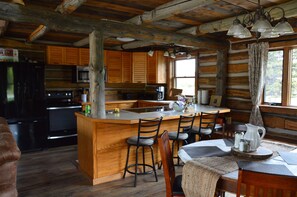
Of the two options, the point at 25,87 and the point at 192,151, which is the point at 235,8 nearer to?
the point at 192,151

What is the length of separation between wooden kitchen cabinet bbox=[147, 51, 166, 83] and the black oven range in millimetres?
2205

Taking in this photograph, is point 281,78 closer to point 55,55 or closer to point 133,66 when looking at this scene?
point 133,66

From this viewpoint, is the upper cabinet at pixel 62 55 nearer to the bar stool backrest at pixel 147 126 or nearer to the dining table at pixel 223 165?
the bar stool backrest at pixel 147 126

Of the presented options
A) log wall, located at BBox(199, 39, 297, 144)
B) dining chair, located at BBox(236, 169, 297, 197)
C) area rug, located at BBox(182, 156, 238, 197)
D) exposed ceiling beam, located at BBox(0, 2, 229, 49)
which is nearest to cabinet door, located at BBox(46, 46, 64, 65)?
exposed ceiling beam, located at BBox(0, 2, 229, 49)

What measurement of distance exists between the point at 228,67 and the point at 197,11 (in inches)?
79.2

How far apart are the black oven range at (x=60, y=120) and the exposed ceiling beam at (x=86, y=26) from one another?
97.3 inches

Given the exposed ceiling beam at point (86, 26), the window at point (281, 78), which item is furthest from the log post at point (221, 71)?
the window at point (281, 78)

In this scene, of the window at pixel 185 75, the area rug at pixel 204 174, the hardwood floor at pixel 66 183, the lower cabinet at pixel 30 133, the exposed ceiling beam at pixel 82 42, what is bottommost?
the hardwood floor at pixel 66 183

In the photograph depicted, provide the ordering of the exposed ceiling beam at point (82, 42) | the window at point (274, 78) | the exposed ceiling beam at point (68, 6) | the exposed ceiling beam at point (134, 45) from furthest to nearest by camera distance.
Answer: the exposed ceiling beam at point (134, 45), the exposed ceiling beam at point (82, 42), the window at point (274, 78), the exposed ceiling beam at point (68, 6)

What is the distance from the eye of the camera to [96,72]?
348 centimetres

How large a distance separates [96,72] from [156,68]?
3.32 meters

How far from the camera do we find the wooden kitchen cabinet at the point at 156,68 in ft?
21.8

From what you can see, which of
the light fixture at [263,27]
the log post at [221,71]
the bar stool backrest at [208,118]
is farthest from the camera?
the log post at [221,71]

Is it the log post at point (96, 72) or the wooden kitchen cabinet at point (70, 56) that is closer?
the log post at point (96, 72)
